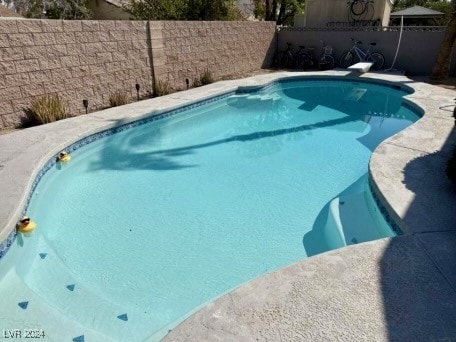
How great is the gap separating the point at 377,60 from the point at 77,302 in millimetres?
12314

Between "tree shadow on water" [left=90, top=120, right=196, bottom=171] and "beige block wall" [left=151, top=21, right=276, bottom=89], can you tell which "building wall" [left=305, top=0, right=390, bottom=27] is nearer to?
"beige block wall" [left=151, top=21, right=276, bottom=89]

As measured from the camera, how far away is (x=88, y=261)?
3521mm

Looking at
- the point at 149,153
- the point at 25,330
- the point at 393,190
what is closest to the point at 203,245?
the point at 25,330

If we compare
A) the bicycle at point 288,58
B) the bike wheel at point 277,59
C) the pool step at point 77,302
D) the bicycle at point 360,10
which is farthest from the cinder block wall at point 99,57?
the bicycle at point 360,10

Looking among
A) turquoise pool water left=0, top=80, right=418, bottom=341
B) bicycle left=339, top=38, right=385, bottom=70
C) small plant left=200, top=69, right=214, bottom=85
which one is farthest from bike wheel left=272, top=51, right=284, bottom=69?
turquoise pool water left=0, top=80, right=418, bottom=341

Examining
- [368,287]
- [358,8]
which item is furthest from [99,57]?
[358,8]

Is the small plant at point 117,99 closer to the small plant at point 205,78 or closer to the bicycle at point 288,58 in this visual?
the small plant at point 205,78

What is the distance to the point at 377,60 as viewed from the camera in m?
12.1

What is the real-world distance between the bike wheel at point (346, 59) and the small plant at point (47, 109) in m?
9.96

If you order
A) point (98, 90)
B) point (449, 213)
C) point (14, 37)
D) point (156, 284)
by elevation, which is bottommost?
point (156, 284)

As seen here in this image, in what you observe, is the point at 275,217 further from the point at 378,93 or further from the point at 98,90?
the point at 378,93

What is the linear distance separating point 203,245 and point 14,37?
513 centimetres

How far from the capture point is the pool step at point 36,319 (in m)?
2.54

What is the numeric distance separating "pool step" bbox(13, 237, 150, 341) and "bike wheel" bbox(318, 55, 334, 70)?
1182 centimetres
